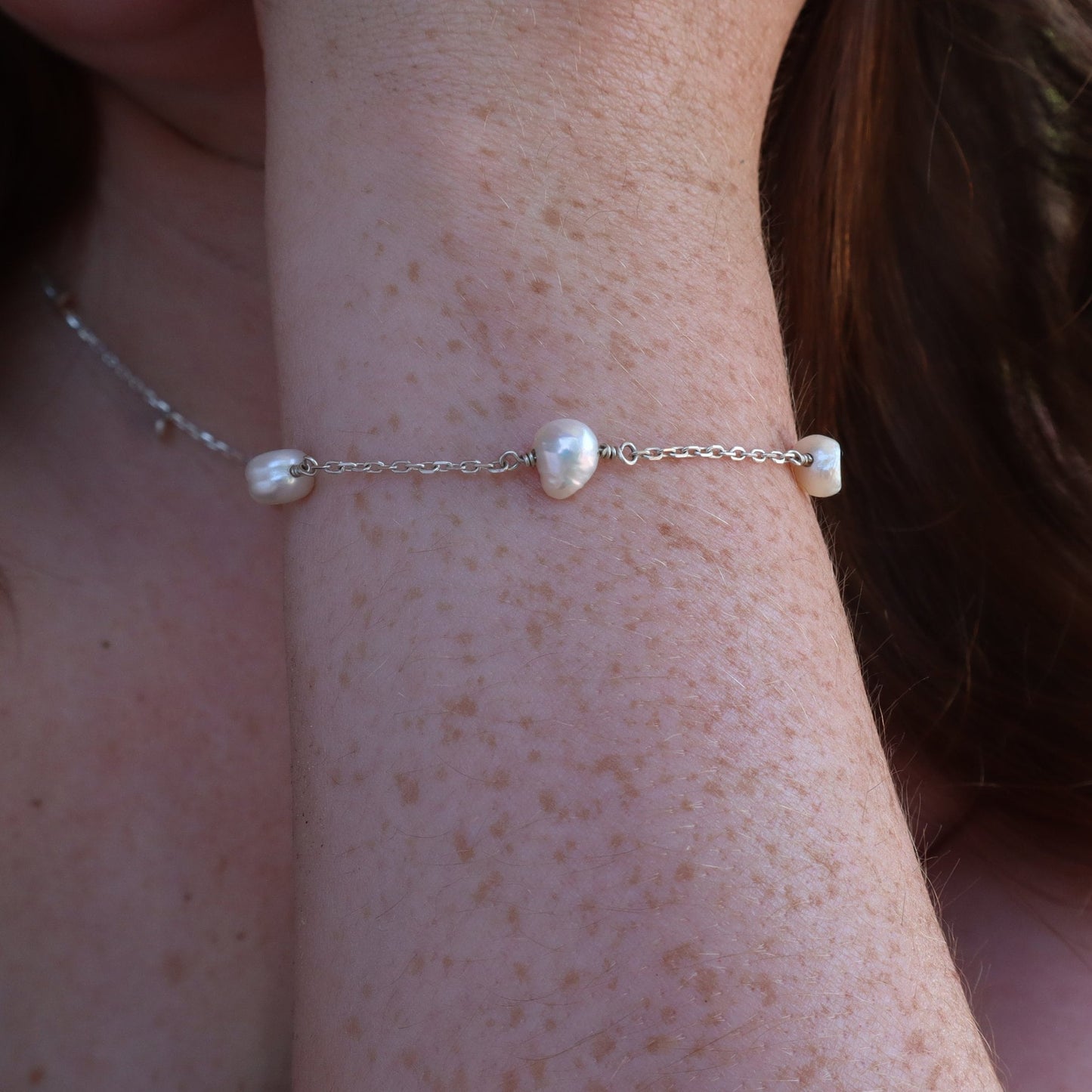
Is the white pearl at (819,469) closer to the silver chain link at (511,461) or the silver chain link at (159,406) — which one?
the silver chain link at (511,461)

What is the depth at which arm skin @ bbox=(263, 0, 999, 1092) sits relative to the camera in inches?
23.7

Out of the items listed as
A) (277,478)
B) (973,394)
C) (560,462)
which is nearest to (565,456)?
(560,462)

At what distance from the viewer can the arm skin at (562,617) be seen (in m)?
0.60

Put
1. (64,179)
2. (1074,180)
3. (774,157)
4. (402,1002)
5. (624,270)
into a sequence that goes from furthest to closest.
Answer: (64,179)
(1074,180)
(774,157)
(624,270)
(402,1002)

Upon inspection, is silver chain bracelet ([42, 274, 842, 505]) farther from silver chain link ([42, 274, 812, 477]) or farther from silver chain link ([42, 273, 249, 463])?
silver chain link ([42, 273, 249, 463])

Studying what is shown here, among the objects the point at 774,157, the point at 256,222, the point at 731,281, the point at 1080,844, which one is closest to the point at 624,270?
the point at 731,281

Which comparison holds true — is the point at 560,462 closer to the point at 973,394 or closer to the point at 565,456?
the point at 565,456

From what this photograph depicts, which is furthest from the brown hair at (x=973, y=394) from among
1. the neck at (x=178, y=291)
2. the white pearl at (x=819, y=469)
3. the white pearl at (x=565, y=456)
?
the neck at (x=178, y=291)

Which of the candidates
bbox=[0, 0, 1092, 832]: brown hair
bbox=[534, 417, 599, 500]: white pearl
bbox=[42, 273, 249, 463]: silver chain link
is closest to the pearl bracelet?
bbox=[534, 417, 599, 500]: white pearl

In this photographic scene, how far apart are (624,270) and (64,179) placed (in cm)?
109

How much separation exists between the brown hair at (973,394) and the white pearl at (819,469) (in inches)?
14.4

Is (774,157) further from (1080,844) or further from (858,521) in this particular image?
(1080,844)

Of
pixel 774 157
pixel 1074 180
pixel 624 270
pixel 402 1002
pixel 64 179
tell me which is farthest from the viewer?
pixel 64 179

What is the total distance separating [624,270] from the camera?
2.43 ft
